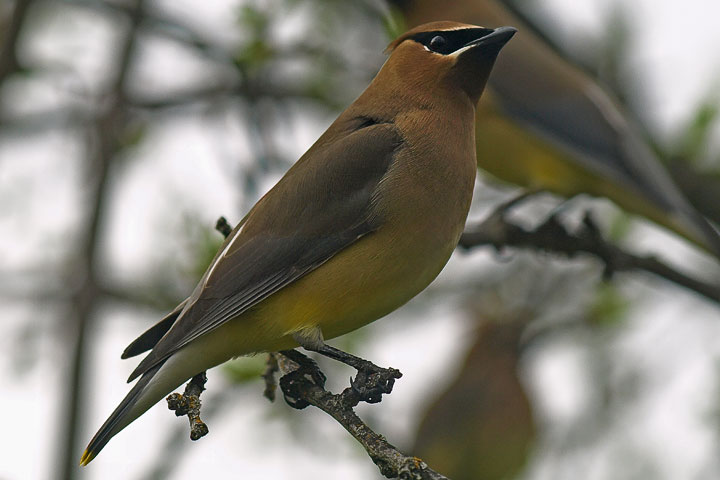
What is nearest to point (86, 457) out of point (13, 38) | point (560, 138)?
point (13, 38)

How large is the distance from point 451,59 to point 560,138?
2332 mm

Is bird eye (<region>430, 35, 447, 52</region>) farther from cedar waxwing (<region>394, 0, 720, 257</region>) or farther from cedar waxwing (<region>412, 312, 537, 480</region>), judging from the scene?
cedar waxwing (<region>412, 312, 537, 480</region>)

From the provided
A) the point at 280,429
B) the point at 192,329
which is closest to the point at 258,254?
the point at 192,329

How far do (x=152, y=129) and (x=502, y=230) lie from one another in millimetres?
2207

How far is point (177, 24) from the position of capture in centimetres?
571

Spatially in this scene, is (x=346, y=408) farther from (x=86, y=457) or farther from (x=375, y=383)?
(x=86, y=457)

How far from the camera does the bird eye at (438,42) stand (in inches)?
171

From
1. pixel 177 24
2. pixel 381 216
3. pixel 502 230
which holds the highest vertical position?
pixel 381 216

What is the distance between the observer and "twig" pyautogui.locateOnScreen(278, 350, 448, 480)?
9.78ft

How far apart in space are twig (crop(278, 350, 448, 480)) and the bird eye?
51.1 inches

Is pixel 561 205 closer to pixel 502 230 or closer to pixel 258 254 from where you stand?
pixel 502 230

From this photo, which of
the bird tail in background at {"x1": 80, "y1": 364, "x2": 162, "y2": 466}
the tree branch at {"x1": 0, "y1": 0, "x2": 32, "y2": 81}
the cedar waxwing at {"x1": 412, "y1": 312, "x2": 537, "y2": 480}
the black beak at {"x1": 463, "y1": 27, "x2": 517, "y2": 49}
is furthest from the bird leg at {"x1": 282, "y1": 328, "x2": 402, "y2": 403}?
the cedar waxwing at {"x1": 412, "y1": 312, "x2": 537, "y2": 480}

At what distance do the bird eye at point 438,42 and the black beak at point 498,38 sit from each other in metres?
0.17

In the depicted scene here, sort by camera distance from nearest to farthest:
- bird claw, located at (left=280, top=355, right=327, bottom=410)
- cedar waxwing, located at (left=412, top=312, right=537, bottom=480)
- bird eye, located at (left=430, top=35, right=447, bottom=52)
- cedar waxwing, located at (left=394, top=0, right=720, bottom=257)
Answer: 1. bird claw, located at (left=280, top=355, right=327, bottom=410)
2. bird eye, located at (left=430, top=35, right=447, bottom=52)
3. cedar waxwing, located at (left=394, top=0, right=720, bottom=257)
4. cedar waxwing, located at (left=412, top=312, right=537, bottom=480)
